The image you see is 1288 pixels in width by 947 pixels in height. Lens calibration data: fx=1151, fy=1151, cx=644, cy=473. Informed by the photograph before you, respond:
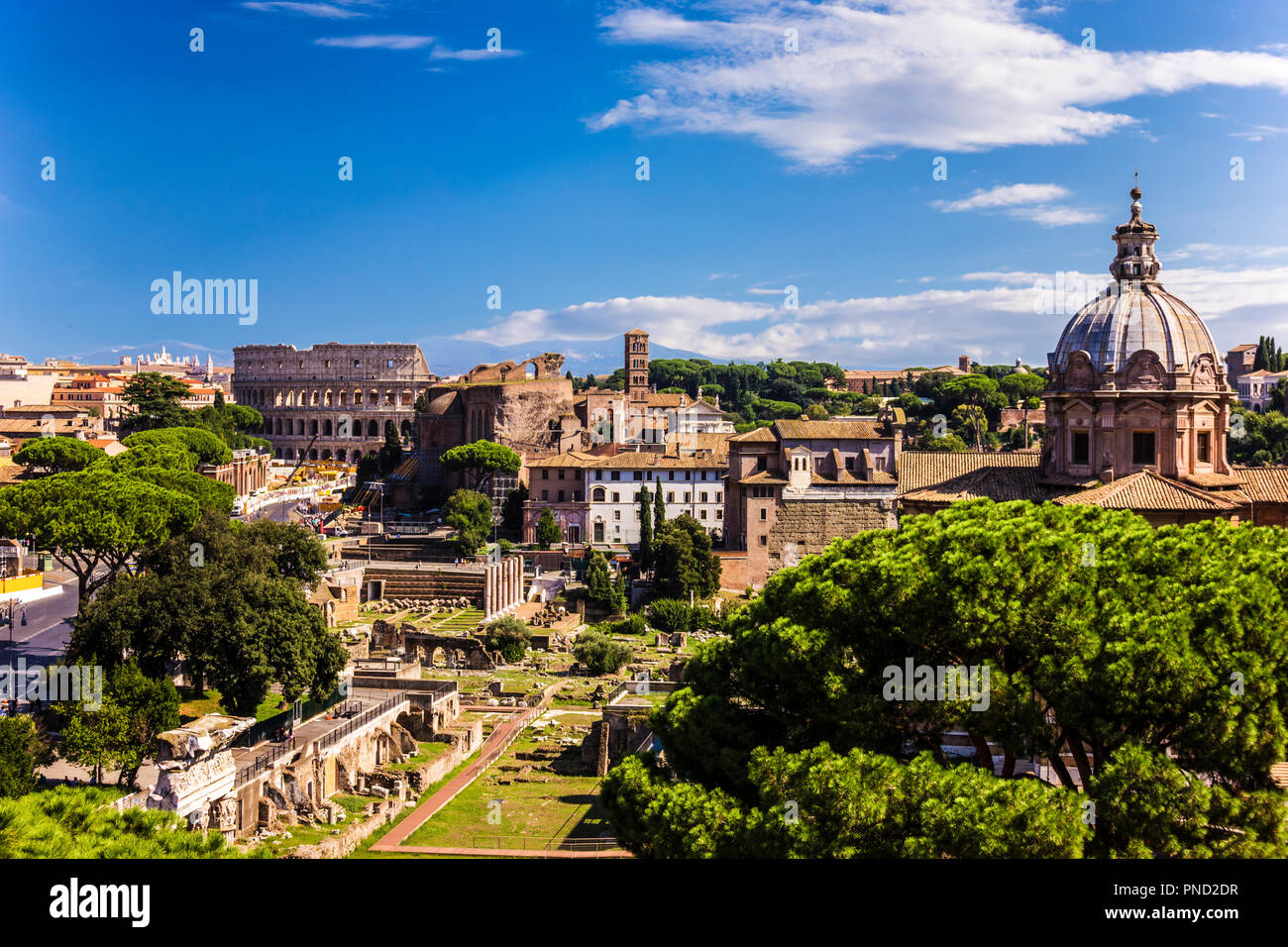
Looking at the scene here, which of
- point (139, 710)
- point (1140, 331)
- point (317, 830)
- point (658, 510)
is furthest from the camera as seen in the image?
point (658, 510)

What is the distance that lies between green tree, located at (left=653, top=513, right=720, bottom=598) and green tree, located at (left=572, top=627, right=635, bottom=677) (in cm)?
842

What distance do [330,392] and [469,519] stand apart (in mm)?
64289

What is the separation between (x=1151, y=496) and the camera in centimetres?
2688

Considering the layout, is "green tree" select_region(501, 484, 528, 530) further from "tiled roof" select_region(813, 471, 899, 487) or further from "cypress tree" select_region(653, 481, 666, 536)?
"tiled roof" select_region(813, 471, 899, 487)

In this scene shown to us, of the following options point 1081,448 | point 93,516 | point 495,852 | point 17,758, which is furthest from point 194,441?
point 1081,448

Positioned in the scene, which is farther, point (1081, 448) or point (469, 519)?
point (469, 519)

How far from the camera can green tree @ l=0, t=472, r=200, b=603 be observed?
30828 millimetres

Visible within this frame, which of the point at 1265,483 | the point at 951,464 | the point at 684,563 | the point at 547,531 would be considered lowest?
the point at 684,563

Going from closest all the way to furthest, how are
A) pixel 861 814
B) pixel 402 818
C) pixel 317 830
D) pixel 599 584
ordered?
pixel 861 814 → pixel 317 830 → pixel 402 818 → pixel 599 584

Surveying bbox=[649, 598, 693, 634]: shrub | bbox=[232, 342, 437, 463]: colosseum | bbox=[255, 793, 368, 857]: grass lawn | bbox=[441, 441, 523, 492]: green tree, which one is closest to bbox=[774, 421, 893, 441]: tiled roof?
→ bbox=[649, 598, 693, 634]: shrub

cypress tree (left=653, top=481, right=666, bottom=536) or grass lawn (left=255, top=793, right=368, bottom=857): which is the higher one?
cypress tree (left=653, top=481, right=666, bottom=536)

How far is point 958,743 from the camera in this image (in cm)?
1930

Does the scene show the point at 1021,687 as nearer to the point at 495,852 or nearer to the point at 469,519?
the point at 495,852
